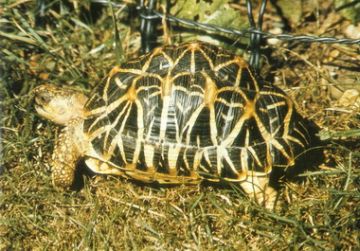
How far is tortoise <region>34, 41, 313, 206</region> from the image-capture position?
2066mm

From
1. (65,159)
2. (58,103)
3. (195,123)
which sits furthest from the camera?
(58,103)

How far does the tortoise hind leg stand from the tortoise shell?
6cm

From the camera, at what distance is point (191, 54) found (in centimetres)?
211

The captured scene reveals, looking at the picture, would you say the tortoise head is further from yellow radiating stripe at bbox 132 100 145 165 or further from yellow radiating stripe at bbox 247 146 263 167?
yellow radiating stripe at bbox 247 146 263 167

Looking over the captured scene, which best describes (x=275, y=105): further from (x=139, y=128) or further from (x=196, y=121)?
(x=139, y=128)

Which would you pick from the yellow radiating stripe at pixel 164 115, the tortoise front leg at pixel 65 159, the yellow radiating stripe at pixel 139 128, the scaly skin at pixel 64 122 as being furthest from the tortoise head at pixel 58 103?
the yellow radiating stripe at pixel 164 115

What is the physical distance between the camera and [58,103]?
2398 mm

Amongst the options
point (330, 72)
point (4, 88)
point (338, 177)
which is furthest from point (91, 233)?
point (330, 72)

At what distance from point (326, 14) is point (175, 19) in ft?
2.69

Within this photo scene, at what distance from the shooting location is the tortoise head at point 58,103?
2.40 metres

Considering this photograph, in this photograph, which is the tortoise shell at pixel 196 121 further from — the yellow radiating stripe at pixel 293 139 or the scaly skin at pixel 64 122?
the scaly skin at pixel 64 122

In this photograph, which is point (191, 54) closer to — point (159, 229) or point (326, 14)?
point (159, 229)

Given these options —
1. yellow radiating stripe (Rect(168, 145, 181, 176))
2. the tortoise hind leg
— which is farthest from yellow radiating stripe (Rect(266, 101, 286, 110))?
yellow radiating stripe (Rect(168, 145, 181, 176))

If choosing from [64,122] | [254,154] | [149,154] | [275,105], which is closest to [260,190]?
[254,154]
